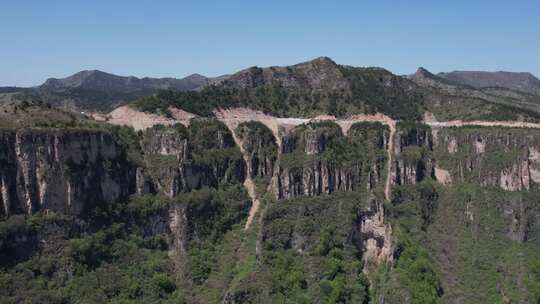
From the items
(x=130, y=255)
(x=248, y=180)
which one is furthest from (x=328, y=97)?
(x=130, y=255)

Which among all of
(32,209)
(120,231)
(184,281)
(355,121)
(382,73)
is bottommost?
(184,281)

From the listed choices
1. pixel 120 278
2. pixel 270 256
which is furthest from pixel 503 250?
pixel 120 278

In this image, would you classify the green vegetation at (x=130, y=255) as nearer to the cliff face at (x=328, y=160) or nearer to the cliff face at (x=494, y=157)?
the cliff face at (x=328, y=160)

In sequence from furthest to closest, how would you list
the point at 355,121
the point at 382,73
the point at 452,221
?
the point at 382,73, the point at 355,121, the point at 452,221

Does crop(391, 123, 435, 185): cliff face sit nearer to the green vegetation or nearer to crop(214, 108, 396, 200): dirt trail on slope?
crop(214, 108, 396, 200): dirt trail on slope

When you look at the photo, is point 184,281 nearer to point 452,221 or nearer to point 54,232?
point 54,232

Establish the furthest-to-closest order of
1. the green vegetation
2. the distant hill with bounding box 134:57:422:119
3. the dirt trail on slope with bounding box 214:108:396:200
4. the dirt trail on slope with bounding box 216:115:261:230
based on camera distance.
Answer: the distant hill with bounding box 134:57:422:119
the dirt trail on slope with bounding box 214:108:396:200
the dirt trail on slope with bounding box 216:115:261:230
the green vegetation

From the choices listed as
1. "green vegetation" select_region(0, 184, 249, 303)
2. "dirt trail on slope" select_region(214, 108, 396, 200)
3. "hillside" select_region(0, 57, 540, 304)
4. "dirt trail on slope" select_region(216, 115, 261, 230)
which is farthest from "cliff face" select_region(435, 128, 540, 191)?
"green vegetation" select_region(0, 184, 249, 303)
